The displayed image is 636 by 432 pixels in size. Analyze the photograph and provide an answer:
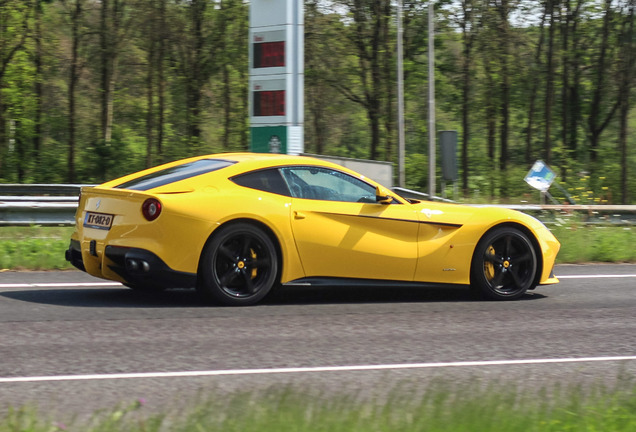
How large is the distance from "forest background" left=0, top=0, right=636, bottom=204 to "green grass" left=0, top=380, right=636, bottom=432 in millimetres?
32851

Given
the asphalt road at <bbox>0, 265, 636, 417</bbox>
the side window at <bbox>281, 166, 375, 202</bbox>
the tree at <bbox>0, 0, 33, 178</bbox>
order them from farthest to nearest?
the tree at <bbox>0, 0, 33, 178</bbox> < the side window at <bbox>281, 166, 375, 202</bbox> < the asphalt road at <bbox>0, 265, 636, 417</bbox>

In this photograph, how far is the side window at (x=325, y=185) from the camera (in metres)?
8.02

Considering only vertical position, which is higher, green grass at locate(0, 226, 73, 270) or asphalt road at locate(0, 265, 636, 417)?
green grass at locate(0, 226, 73, 270)

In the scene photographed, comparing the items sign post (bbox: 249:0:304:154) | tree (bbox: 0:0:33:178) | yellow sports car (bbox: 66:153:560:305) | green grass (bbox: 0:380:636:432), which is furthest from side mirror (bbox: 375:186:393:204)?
tree (bbox: 0:0:33:178)

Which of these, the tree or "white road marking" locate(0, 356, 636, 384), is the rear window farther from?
the tree

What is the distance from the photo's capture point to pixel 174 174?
7.84m

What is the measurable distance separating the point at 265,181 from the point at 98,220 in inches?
58.0

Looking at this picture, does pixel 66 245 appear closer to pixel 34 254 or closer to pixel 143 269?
pixel 34 254

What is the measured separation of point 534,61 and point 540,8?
2.70 m

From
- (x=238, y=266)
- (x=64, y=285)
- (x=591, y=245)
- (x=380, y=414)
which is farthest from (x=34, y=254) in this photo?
(x=591, y=245)

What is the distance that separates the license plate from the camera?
24.5 ft

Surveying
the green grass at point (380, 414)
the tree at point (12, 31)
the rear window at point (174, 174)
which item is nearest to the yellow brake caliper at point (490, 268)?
the rear window at point (174, 174)

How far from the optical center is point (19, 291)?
27.5 feet

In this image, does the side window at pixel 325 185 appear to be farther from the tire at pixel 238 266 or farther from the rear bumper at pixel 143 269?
the rear bumper at pixel 143 269
